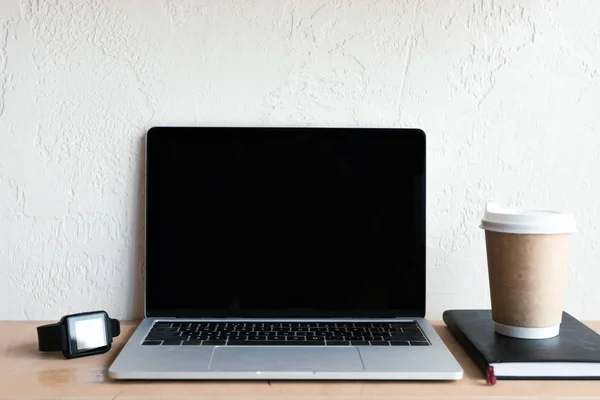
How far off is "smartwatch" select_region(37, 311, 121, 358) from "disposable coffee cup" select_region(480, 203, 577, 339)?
641 mm

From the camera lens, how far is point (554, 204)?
48.6 inches

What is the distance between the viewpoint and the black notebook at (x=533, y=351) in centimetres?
89

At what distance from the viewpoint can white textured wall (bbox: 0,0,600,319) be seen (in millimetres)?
1205

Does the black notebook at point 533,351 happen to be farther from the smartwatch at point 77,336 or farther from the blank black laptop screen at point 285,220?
the smartwatch at point 77,336

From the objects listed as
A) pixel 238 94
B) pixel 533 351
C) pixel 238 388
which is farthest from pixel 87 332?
pixel 533 351

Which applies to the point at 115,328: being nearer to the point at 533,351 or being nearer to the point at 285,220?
the point at 285,220

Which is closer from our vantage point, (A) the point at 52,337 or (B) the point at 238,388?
(B) the point at 238,388

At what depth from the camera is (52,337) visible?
987 millimetres

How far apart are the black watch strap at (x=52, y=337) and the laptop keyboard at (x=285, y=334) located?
12cm

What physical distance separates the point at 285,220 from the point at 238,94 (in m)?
0.26

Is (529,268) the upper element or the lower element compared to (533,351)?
upper

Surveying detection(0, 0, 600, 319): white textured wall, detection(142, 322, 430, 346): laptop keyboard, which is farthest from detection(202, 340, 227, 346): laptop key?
detection(0, 0, 600, 319): white textured wall

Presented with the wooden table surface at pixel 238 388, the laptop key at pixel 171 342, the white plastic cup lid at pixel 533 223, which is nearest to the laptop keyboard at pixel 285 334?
the laptop key at pixel 171 342

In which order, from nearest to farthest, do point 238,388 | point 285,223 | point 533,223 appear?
point 238,388, point 533,223, point 285,223
